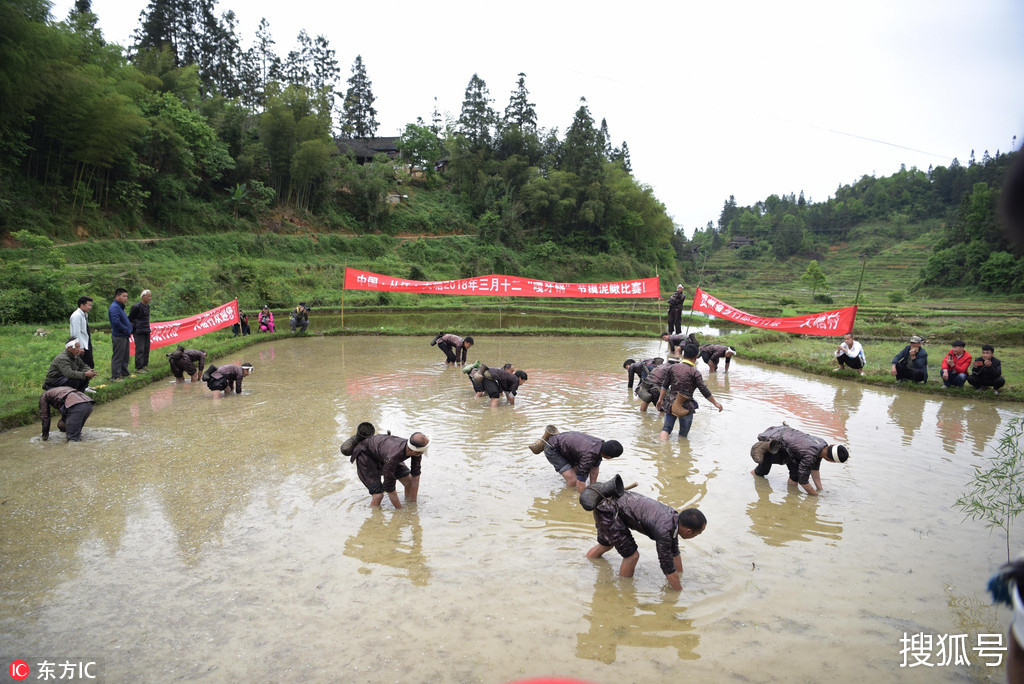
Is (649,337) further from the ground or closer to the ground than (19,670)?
further from the ground

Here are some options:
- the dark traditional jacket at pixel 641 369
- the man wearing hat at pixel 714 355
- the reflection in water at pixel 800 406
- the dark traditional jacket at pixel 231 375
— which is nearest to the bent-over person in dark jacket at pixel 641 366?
the dark traditional jacket at pixel 641 369

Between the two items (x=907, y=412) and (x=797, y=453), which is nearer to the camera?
(x=797, y=453)

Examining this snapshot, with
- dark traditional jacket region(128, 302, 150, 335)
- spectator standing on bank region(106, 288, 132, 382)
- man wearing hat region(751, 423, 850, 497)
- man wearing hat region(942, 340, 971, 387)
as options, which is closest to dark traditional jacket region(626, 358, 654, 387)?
man wearing hat region(751, 423, 850, 497)

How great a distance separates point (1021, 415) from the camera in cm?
1130

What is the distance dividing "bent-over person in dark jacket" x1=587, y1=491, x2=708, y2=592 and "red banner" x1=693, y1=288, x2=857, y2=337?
13.7 meters

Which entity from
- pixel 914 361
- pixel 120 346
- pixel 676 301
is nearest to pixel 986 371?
pixel 914 361

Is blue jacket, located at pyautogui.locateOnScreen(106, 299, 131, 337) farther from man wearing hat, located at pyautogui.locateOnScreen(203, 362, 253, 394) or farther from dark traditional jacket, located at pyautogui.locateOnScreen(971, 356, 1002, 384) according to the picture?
dark traditional jacket, located at pyautogui.locateOnScreen(971, 356, 1002, 384)

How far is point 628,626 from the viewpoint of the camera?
4684mm

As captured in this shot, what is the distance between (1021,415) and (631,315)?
18308 millimetres

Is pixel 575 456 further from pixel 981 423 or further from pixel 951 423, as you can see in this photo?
pixel 981 423

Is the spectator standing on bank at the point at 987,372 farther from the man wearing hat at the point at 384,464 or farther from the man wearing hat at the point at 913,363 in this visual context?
the man wearing hat at the point at 384,464

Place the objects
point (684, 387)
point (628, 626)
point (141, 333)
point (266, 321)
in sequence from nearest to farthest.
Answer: point (628, 626) < point (684, 387) < point (141, 333) < point (266, 321)

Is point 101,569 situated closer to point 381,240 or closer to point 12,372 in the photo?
point 12,372

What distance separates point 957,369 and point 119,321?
58.7 ft
